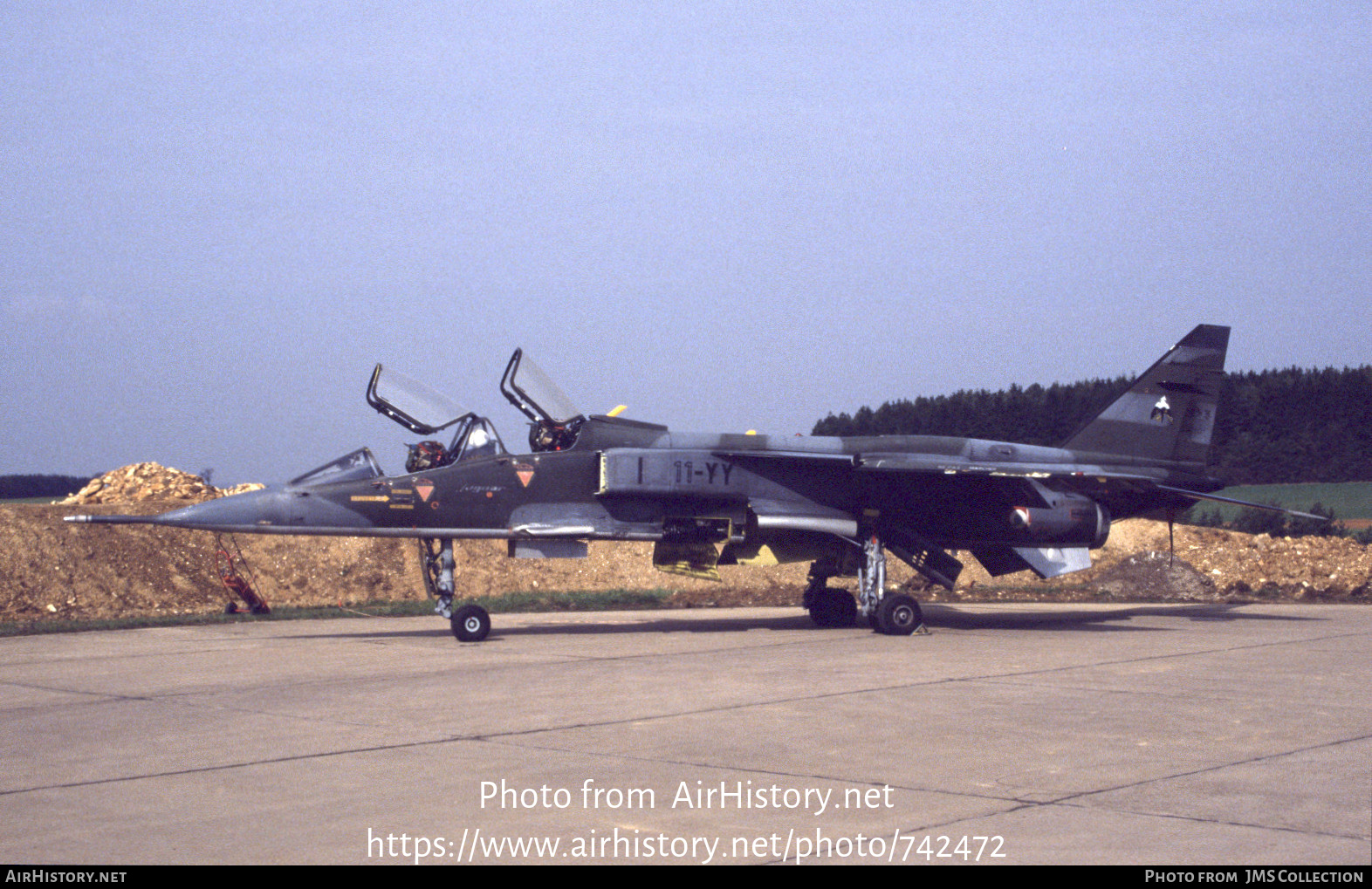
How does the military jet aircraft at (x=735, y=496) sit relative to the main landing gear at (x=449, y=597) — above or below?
above

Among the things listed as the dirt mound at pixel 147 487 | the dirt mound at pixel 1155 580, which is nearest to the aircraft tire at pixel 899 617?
the dirt mound at pixel 1155 580

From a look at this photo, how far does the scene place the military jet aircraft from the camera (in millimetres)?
14445

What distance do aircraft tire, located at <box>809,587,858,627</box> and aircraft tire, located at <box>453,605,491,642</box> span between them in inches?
208

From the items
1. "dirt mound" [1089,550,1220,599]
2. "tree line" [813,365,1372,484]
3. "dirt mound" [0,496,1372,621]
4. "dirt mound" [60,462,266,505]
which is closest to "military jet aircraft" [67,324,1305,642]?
"dirt mound" [0,496,1372,621]

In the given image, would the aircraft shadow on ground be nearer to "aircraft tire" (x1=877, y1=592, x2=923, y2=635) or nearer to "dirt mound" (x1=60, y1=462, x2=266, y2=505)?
"aircraft tire" (x1=877, y1=592, x2=923, y2=635)

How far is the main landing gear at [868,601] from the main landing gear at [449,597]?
506 cm

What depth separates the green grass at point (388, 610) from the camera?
56.3ft

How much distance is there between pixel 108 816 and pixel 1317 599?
21.7 m

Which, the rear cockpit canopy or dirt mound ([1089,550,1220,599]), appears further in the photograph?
dirt mound ([1089,550,1220,599])

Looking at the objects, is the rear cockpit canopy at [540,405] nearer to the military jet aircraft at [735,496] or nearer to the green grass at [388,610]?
the military jet aircraft at [735,496]

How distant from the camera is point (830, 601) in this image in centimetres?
1733

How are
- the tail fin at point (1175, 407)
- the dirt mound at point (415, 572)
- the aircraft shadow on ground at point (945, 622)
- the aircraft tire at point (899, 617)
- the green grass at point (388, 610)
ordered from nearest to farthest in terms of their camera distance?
the aircraft tire at point (899, 617), the aircraft shadow on ground at point (945, 622), the green grass at point (388, 610), the tail fin at point (1175, 407), the dirt mound at point (415, 572)

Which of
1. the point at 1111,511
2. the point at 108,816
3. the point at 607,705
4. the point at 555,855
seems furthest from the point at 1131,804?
the point at 1111,511

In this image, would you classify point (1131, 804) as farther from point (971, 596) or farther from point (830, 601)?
point (971, 596)
